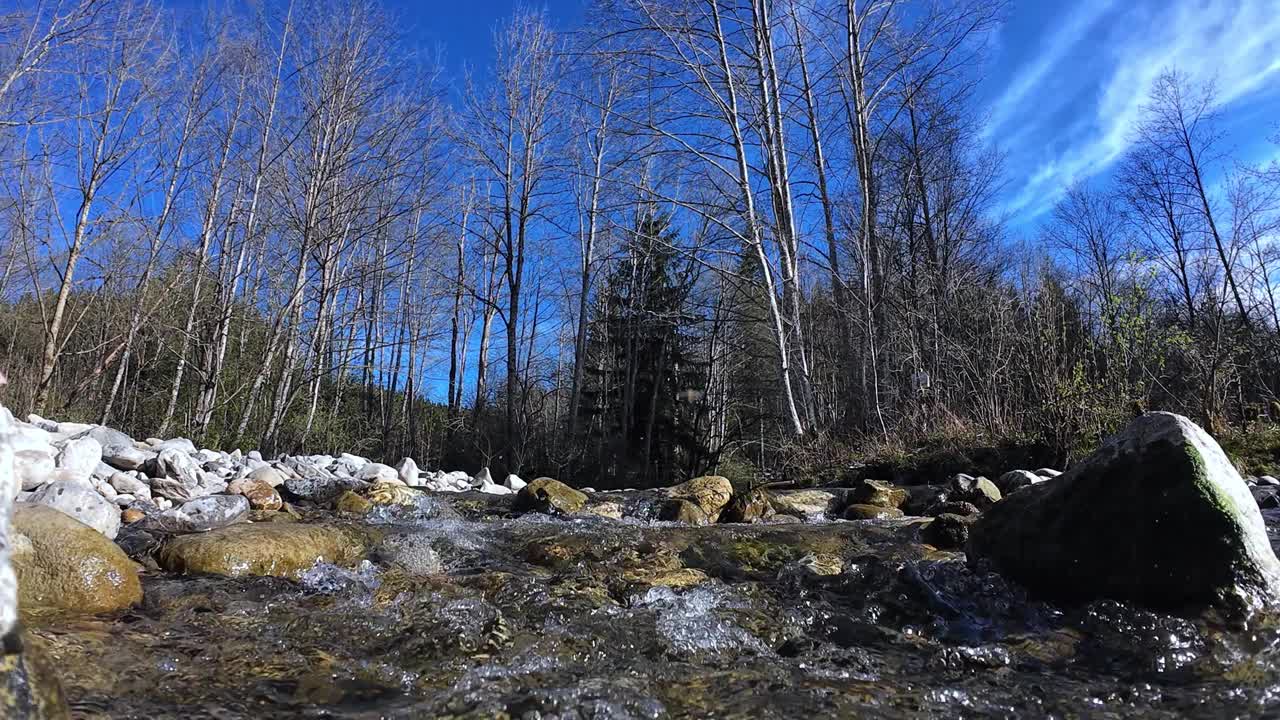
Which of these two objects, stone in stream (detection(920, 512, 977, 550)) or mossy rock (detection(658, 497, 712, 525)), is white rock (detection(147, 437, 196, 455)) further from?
stone in stream (detection(920, 512, 977, 550))

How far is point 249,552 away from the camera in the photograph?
3.23 meters

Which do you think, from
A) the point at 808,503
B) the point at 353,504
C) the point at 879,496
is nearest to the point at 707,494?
the point at 808,503

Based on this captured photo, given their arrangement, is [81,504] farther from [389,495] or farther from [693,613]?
[693,613]

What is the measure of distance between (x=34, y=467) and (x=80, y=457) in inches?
25.4

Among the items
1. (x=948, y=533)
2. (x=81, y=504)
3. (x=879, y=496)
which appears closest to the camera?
(x=81, y=504)

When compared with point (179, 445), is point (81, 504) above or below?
below

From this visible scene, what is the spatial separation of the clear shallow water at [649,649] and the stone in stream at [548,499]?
8.87ft

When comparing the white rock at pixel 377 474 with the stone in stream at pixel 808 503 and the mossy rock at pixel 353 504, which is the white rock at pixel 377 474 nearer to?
the mossy rock at pixel 353 504

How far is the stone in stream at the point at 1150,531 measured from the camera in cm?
248

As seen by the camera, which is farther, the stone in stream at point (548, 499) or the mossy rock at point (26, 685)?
the stone in stream at point (548, 499)

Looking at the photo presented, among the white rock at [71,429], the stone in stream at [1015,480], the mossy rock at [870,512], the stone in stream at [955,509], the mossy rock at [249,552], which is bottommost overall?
the mossy rock at [249,552]

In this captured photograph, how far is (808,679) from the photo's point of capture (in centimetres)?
196

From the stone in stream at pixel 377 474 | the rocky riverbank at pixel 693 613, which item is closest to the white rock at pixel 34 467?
the rocky riverbank at pixel 693 613

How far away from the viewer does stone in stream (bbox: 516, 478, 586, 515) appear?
6145 mm
